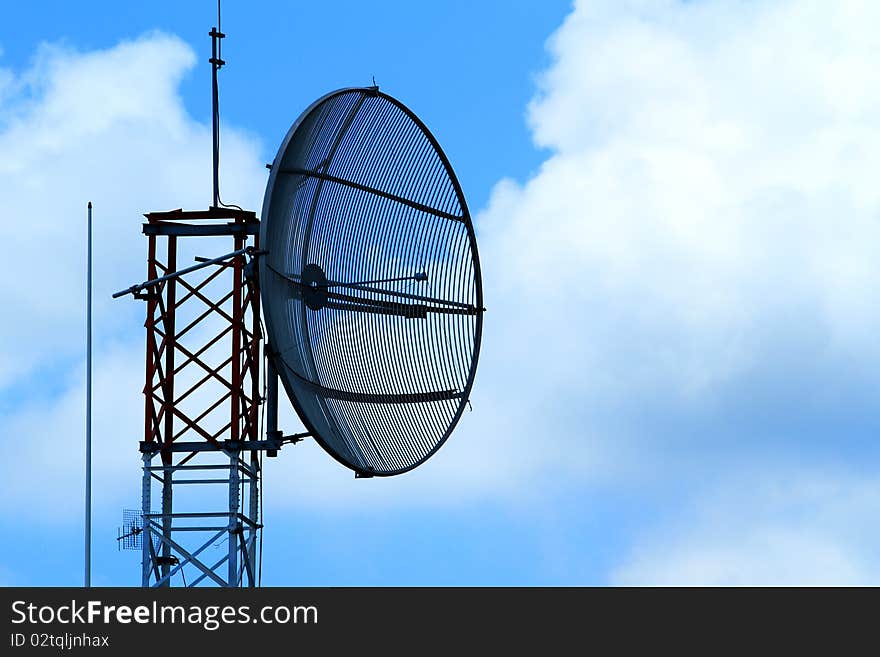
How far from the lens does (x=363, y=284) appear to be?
5872 cm

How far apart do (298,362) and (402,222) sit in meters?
7.24

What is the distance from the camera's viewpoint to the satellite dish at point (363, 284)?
54.9 metres

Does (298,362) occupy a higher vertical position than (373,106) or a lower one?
lower

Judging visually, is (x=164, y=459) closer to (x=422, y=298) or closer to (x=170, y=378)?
(x=170, y=378)

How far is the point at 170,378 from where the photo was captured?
6075cm

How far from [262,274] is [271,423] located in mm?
Result: 6896

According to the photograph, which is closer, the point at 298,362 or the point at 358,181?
the point at 298,362

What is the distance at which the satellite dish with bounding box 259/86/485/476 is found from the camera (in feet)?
180

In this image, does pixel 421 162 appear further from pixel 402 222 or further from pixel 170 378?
pixel 170 378
